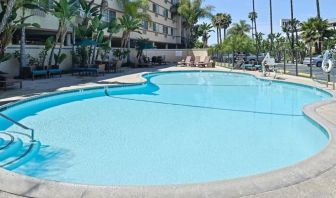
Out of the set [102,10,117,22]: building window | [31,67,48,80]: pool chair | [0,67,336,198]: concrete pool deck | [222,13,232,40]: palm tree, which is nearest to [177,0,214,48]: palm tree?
[222,13,232,40]: palm tree

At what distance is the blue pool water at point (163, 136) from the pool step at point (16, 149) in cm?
19

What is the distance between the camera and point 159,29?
50.1 meters

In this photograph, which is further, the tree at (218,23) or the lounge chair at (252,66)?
the tree at (218,23)

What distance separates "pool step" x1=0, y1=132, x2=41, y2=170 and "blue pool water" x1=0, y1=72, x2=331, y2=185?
0.19 meters

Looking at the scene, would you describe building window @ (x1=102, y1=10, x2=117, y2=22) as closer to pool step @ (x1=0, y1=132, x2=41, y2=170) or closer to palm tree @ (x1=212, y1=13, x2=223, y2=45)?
pool step @ (x1=0, y1=132, x2=41, y2=170)

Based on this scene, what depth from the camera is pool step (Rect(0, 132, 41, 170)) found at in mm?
6473

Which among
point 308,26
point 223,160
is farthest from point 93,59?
point 308,26

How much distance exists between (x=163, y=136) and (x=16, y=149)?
3649mm

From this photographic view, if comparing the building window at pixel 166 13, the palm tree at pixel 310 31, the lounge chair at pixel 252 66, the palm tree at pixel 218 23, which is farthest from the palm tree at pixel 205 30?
the lounge chair at pixel 252 66

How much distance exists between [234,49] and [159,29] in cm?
1836

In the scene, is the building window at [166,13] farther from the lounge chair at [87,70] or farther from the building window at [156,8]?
the lounge chair at [87,70]

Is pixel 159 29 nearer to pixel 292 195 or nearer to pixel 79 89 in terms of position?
pixel 79 89

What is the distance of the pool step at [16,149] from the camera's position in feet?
21.2

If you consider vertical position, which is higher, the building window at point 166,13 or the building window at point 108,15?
the building window at point 166,13
